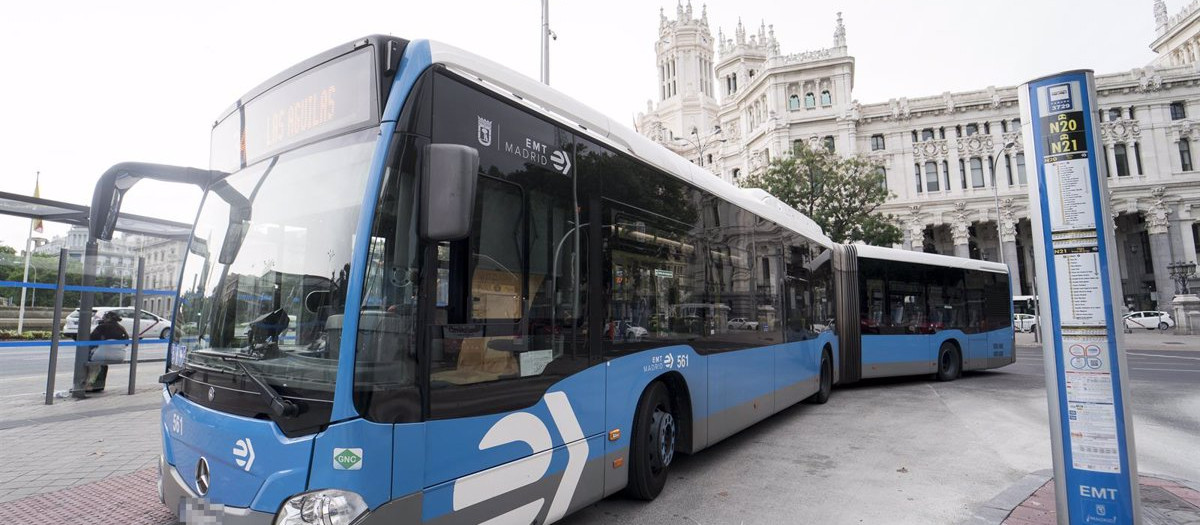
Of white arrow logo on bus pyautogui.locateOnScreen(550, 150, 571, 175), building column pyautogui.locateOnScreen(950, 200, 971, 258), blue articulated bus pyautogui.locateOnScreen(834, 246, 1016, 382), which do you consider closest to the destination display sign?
white arrow logo on bus pyautogui.locateOnScreen(550, 150, 571, 175)

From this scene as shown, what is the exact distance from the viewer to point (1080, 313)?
3791mm

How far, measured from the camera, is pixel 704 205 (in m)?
6.07

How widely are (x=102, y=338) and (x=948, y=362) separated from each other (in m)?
17.1

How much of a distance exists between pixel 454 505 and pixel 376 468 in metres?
0.57

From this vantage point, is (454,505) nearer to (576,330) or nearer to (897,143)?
(576,330)

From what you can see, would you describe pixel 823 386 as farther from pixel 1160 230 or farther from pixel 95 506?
pixel 1160 230

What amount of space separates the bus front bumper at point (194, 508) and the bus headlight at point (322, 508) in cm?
10

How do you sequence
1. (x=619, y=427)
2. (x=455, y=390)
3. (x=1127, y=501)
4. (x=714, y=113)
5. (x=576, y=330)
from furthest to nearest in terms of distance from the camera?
(x=714, y=113) < (x=619, y=427) < (x=576, y=330) < (x=1127, y=501) < (x=455, y=390)

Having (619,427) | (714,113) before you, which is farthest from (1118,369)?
(714,113)

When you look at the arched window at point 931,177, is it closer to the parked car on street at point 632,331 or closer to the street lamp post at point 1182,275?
the street lamp post at point 1182,275

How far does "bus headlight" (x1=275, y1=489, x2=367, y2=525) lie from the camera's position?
8.43 feet

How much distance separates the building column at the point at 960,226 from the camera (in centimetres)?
5456

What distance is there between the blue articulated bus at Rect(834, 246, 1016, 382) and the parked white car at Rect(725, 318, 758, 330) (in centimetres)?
495

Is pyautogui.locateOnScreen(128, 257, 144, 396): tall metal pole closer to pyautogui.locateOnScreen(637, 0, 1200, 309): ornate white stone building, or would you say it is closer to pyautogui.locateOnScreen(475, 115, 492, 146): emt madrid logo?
pyautogui.locateOnScreen(475, 115, 492, 146): emt madrid logo
